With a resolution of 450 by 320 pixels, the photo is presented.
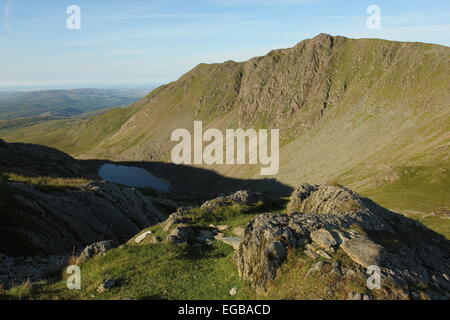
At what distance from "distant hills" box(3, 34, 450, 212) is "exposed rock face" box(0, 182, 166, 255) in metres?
40.1

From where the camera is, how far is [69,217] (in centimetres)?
2988

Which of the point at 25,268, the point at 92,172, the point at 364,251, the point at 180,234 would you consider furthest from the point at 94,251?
the point at 92,172

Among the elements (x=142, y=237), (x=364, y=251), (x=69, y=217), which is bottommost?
(x=69, y=217)

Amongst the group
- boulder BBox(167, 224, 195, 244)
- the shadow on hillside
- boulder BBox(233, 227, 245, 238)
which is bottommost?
the shadow on hillside

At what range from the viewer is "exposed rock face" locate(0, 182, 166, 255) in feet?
81.8

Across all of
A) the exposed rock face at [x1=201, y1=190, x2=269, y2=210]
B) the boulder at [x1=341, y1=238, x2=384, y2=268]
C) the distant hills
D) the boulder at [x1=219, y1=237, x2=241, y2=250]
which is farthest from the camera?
the distant hills

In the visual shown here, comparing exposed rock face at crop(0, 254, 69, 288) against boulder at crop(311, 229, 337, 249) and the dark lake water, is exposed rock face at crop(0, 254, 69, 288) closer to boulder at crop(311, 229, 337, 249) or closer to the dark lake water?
boulder at crop(311, 229, 337, 249)

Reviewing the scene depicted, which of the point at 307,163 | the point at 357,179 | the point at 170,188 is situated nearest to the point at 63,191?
the point at 357,179

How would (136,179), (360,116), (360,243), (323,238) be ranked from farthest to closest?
(136,179)
(360,116)
(323,238)
(360,243)

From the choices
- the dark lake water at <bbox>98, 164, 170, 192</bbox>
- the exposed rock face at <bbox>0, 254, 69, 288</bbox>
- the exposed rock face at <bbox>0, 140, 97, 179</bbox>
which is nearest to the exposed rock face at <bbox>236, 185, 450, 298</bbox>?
the exposed rock face at <bbox>0, 254, 69, 288</bbox>

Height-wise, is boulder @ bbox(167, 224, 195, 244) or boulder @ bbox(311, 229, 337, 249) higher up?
boulder @ bbox(311, 229, 337, 249)

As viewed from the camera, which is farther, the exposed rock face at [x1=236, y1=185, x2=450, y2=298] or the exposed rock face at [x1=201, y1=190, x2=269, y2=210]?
the exposed rock face at [x1=201, y1=190, x2=269, y2=210]

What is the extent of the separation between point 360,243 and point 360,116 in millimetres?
130694

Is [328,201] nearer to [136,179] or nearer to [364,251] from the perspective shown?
[364,251]
